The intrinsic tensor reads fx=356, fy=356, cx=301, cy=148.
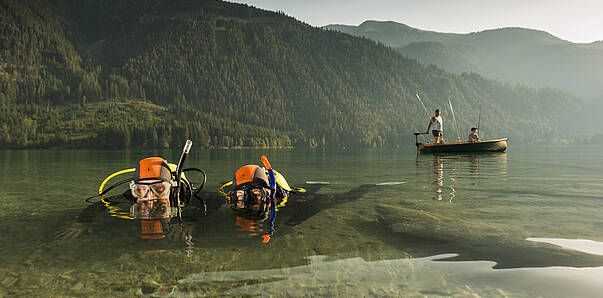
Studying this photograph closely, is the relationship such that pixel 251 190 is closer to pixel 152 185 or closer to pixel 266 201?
pixel 266 201

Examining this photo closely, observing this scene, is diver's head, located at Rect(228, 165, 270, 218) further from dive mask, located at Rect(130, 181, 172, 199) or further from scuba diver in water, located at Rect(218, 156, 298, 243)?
dive mask, located at Rect(130, 181, 172, 199)

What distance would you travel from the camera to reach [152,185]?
1115cm

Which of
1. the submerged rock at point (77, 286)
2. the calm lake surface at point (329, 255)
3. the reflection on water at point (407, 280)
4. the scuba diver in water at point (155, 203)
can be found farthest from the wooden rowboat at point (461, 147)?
the submerged rock at point (77, 286)

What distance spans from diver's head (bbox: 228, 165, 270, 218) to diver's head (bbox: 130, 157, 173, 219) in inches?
83.5

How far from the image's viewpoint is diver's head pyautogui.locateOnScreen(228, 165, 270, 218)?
11.6 meters

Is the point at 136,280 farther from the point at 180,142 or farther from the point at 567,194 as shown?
the point at 180,142

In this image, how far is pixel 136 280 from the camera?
17.1 ft

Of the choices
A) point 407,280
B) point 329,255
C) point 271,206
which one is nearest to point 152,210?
point 271,206

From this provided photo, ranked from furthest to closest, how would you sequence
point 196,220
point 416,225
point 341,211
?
point 341,211
point 196,220
point 416,225

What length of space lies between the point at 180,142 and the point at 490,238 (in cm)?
18313

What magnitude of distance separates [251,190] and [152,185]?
308 cm

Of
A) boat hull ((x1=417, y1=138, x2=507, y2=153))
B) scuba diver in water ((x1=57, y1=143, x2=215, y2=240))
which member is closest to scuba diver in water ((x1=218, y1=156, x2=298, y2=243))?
scuba diver in water ((x1=57, y1=143, x2=215, y2=240))

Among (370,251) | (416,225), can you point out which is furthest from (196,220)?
(416,225)

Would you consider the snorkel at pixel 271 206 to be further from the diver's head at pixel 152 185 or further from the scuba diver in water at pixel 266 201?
the diver's head at pixel 152 185
